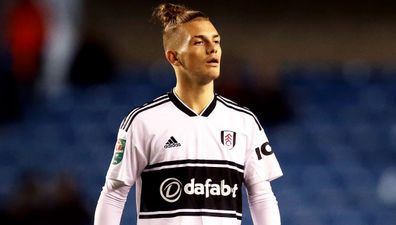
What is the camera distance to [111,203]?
14.2ft

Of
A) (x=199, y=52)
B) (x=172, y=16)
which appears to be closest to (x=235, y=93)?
(x=172, y=16)

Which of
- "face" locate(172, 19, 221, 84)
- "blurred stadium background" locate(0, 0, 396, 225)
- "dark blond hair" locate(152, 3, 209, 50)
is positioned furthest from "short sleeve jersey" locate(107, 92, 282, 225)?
"blurred stadium background" locate(0, 0, 396, 225)

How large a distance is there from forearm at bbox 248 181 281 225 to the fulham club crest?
8.0 inches

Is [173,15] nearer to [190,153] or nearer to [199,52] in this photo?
[199,52]

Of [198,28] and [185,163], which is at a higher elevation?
[198,28]

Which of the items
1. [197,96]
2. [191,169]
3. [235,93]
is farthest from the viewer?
[235,93]

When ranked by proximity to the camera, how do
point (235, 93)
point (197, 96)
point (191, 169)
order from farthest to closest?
point (235, 93)
point (197, 96)
point (191, 169)

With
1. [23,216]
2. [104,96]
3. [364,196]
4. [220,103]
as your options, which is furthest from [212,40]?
[104,96]

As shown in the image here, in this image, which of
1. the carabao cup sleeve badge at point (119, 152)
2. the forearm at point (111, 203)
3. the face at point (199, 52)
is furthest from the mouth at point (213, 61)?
the forearm at point (111, 203)

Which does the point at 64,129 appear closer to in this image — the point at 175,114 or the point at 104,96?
the point at 104,96

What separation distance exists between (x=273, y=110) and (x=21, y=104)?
8.21 ft

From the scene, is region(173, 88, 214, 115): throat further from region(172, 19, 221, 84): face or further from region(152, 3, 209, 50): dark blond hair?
region(152, 3, 209, 50): dark blond hair

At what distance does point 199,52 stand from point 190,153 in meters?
0.40

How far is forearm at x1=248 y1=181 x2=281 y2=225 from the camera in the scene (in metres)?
4.36
